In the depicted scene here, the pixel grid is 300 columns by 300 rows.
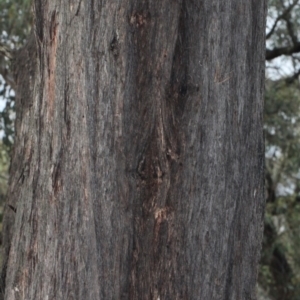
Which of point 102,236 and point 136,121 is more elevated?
point 136,121

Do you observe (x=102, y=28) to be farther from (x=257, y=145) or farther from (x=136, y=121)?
(x=257, y=145)

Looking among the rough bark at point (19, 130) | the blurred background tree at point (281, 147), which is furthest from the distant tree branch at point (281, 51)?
the rough bark at point (19, 130)

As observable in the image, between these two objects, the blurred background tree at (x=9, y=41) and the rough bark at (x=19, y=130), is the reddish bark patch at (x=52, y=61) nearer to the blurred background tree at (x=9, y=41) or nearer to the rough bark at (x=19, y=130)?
the rough bark at (x=19, y=130)

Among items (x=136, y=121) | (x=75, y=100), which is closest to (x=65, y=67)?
(x=75, y=100)

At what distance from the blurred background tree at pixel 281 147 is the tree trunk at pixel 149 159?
18.6 feet

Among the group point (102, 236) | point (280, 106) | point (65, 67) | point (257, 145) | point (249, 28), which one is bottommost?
point (102, 236)

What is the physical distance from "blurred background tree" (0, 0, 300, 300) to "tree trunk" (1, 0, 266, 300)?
5.66 m

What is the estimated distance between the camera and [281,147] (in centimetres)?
862

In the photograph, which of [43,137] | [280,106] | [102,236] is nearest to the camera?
[102,236]

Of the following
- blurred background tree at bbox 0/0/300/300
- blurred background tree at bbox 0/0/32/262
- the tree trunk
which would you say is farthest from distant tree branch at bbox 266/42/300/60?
the tree trunk

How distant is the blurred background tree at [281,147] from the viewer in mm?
8539

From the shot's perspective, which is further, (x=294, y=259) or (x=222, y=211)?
(x=294, y=259)

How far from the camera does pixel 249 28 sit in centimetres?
273

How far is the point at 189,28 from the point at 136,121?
0.36m
